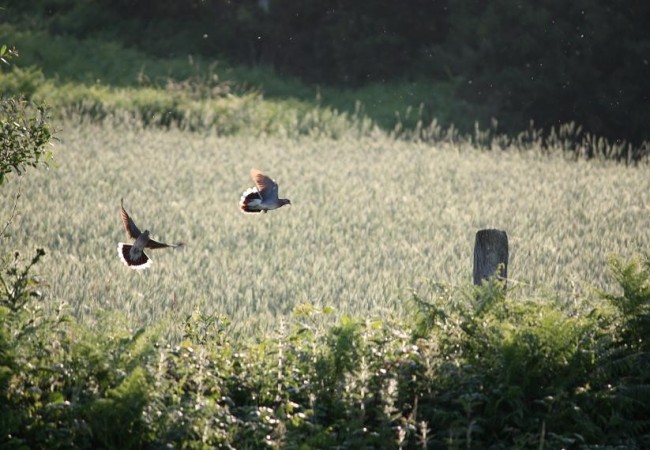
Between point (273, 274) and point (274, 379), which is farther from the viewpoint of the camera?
point (273, 274)

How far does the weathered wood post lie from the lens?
6.30 meters

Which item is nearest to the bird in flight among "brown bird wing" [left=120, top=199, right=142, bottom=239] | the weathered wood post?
"brown bird wing" [left=120, top=199, right=142, bottom=239]

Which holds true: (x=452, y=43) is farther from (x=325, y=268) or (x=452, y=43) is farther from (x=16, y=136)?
(x=16, y=136)

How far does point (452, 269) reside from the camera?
8836 millimetres

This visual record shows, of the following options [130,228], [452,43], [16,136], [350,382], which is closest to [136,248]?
[130,228]

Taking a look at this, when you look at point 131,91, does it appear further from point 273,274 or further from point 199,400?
point 199,400

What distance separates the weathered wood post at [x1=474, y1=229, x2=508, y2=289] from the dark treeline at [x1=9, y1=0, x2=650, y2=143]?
16.7 metres

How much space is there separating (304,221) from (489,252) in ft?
16.9

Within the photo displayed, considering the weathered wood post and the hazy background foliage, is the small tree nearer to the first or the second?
the hazy background foliage

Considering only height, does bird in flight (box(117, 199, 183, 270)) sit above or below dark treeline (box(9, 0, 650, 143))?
below

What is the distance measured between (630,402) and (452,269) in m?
3.67

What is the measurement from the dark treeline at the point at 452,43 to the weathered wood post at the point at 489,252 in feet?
54.7

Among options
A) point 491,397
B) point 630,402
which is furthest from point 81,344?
point 630,402

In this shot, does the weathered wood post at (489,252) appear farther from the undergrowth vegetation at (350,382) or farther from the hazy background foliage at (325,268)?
the undergrowth vegetation at (350,382)
